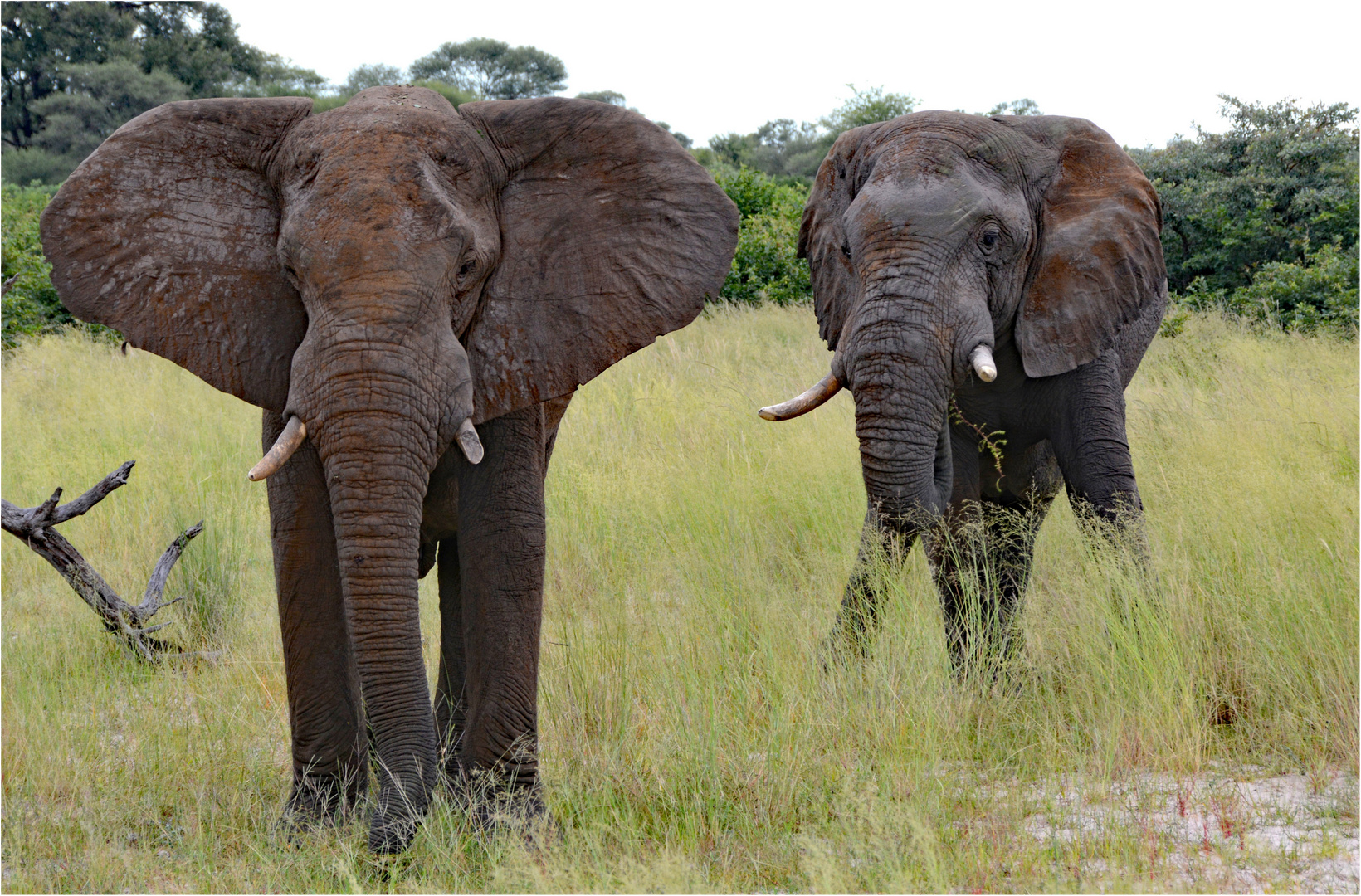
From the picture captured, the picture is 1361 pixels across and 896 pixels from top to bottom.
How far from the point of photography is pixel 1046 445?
539 centimetres

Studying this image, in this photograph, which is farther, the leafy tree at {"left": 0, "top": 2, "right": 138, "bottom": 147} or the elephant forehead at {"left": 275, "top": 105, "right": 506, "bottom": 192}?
the leafy tree at {"left": 0, "top": 2, "right": 138, "bottom": 147}

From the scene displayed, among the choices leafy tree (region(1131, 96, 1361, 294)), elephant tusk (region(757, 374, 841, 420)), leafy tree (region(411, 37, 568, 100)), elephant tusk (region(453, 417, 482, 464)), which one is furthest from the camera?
leafy tree (region(411, 37, 568, 100))

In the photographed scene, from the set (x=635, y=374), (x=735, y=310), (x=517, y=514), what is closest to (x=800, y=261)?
(x=735, y=310)

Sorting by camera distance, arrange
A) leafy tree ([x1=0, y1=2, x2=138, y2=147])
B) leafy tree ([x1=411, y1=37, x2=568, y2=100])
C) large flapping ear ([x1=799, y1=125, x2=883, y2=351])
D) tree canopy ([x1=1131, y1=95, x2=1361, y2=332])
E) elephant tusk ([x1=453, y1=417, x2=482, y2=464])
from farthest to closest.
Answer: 1. leafy tree ([x1=411, y1=37, x2=568, y2=100])
2. leafy tree ([x1=0, y1=2, x2=138, y2=147])
3. tree canopy ([x1=1131, y1=95, x2=1361, y2=332])
4. large flapping ear ([x1=799, y1=125, x2=883, y2=351])
5. elephant tusk ([x1=453, y1=417, x2=482, y2=464])

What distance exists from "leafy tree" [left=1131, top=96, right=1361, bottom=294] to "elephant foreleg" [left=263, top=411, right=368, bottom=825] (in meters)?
11.1

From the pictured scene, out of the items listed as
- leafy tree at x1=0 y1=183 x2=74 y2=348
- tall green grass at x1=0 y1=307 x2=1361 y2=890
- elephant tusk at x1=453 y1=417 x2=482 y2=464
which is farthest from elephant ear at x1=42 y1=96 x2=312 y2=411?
leafy tree at x1=0 y1=183 x2=74 y2=348

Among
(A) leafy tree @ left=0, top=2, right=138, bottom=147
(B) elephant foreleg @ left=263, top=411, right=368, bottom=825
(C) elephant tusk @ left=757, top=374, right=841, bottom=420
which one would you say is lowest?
(B) elephant foreleg @ left=263, top=411, right=368, bottom=825

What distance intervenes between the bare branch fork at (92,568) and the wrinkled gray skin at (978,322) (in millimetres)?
2977

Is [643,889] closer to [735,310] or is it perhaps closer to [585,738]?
[585,738]

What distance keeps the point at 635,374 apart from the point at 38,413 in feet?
15.3

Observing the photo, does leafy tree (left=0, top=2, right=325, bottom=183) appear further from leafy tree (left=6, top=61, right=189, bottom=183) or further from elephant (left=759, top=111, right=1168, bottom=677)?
elephant (left=759, top=111, right=1168, bottom=677)

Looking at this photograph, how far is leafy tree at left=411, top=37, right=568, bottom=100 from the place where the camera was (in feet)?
112

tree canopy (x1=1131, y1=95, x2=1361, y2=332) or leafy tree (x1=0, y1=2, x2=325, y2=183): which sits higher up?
leafy tree (x1=0, y1=2, x2=325, y2=183)

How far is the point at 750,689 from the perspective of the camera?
4.18 m
